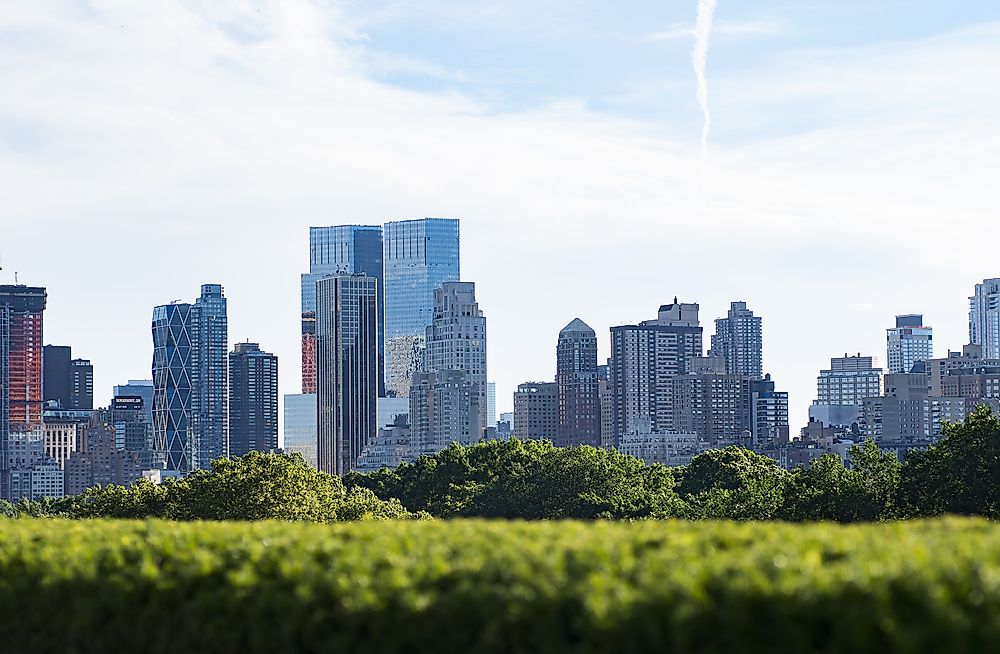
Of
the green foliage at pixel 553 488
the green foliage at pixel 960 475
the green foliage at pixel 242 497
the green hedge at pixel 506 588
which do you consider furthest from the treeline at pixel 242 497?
the green hedge at pixel 506 588

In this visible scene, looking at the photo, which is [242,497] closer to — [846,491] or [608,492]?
[846,491]

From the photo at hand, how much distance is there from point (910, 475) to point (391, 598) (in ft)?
123

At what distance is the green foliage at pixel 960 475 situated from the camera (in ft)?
134

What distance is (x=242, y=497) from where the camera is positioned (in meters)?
44.5

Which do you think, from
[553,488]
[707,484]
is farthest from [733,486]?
[553,488]

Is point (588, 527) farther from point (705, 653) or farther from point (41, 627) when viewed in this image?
point (41, 627)

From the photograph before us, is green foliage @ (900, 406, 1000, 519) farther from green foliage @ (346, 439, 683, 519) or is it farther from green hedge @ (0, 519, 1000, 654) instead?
green hedge @ (0, 519, 1000, 654)

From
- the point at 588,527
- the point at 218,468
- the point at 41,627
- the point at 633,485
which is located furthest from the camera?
the point at 633,485

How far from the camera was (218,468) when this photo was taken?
1889 inches

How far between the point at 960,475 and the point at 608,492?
26.7 metres

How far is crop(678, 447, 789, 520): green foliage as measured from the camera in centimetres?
4952

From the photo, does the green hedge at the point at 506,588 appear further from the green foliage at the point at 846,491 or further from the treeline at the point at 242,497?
the green foliage at the point at 846,491

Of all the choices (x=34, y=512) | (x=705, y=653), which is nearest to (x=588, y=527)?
(x=705, y=653)

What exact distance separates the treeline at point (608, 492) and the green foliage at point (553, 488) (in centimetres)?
7
